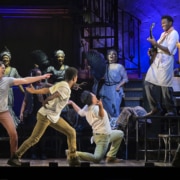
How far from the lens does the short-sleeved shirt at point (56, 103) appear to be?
9844mm

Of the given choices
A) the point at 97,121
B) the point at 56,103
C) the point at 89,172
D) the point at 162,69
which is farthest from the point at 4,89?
the point at 162,69

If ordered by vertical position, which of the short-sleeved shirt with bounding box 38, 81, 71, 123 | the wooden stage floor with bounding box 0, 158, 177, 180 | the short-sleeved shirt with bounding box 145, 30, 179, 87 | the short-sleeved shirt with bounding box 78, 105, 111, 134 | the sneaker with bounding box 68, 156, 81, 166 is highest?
the short-sleeved shirt with bounding box 145, 30, 179, 87

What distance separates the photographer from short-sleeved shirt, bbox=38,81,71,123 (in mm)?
9844

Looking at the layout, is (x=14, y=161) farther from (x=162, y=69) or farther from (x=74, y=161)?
(x=162, y=69)

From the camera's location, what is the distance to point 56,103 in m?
9.92

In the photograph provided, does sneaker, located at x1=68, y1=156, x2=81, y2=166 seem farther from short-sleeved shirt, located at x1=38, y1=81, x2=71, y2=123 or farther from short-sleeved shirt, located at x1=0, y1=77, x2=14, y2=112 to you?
short-sleeved shirt, located at x1=0, y1=77, x2=14, y2=112

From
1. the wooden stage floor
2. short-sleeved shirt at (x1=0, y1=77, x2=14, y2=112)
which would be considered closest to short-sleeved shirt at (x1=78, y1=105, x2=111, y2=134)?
short-sleeved shirt at (x1=0, y1=77, x2=14, y2=112)

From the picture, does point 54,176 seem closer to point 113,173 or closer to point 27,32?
point 113,173

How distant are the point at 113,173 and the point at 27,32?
17.8 feet

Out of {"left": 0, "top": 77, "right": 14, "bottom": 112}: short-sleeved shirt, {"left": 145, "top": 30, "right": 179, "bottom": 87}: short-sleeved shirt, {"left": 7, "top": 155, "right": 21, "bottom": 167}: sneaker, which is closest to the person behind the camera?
{"left": 7, "top": 155, "right": 21, "bottom": 167}: sneaker

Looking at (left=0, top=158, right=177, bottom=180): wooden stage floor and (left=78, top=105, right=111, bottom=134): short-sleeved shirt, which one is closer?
(left=0, top=158, right=177, bottom=180): wooden stage floor

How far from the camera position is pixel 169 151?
36.8 feet

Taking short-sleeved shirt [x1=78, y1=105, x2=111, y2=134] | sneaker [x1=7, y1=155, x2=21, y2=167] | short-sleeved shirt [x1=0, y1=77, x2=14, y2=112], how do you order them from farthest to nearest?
short-sleeved shirt [x1=78, y1=105, x2=111, y2=134] < short-sleeved shirt [x1=0, y1=77, x2=14, y2=112] < sneaker [x1=7, y1=155, x2=21, y2=167]

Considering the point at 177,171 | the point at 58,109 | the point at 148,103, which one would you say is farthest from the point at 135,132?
the point at 177,171
